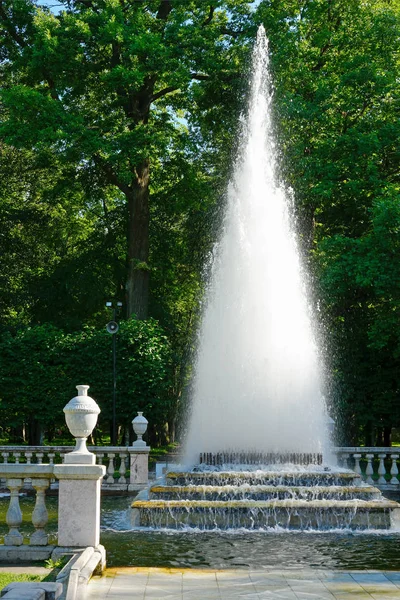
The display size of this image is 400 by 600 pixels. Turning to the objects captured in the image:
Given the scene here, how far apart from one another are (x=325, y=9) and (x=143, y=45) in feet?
23.3

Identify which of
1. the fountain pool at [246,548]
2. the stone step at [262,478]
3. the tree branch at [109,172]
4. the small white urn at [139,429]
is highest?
the tree branch at [109,172]

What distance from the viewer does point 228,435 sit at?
678 inches

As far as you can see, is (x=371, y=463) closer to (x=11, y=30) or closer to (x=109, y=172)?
(x=109, y=172)

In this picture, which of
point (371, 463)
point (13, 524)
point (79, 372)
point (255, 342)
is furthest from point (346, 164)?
point (13, 524)

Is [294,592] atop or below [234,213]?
below

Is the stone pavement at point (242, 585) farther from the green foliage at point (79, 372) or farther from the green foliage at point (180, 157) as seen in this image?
the green foliage at point (79, 372)

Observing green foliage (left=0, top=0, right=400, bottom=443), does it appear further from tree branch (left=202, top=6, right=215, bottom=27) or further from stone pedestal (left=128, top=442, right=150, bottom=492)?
stone pedestal (left=128, top=442, right=150, bottom=492)

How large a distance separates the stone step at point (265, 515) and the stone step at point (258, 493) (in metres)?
0.50

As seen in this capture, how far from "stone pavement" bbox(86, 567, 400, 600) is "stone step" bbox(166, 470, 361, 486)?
5.30m

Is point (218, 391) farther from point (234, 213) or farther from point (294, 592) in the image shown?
point (294, 592)

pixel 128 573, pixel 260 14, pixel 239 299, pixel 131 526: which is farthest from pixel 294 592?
pixel 260 14

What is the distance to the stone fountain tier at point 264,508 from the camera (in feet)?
44.3

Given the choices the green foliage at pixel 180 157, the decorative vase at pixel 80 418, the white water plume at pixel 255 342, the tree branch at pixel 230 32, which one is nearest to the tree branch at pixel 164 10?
the green foliage at pixel 180 157

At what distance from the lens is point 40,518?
997 centimetres
